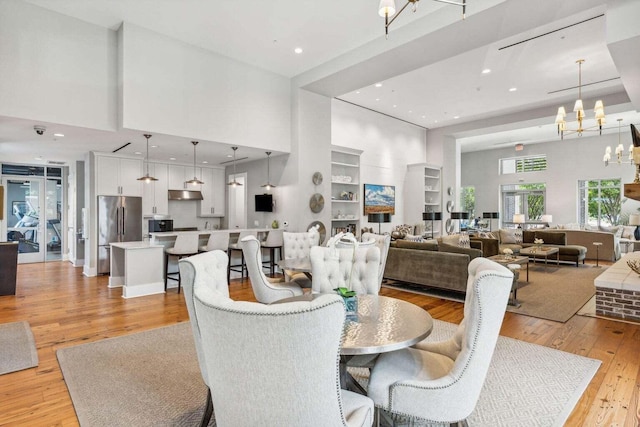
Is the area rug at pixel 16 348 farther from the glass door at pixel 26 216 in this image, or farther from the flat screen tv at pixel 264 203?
the glass door at pixel 26 216

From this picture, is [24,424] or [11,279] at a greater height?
[11,279]

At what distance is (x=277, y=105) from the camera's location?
702 centimetres

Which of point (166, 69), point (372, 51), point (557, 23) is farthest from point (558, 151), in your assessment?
point (166, 69)

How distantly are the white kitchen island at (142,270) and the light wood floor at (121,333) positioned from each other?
0.21m

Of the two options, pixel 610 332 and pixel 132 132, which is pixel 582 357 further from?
pixel 132 132

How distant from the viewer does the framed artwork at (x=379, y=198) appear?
31.7ft

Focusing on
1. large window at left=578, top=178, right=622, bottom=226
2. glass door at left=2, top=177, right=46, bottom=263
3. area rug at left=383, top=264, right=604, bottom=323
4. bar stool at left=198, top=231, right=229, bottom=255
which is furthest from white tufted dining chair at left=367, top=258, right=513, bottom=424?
large window at left=578, top=178, right=622, bottom=226

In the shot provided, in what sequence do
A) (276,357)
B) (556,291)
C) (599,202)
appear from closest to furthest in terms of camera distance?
(276,357)
(556,291)
(599,202)

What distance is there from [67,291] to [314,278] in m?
5.07

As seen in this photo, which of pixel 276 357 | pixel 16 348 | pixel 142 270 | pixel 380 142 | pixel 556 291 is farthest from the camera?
pixel 380 142

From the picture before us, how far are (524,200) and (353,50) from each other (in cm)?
1208

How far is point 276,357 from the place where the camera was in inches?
45.1

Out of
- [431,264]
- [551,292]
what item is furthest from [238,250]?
[551,292]

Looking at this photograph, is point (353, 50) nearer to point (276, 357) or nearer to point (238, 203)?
point (238, 203)
